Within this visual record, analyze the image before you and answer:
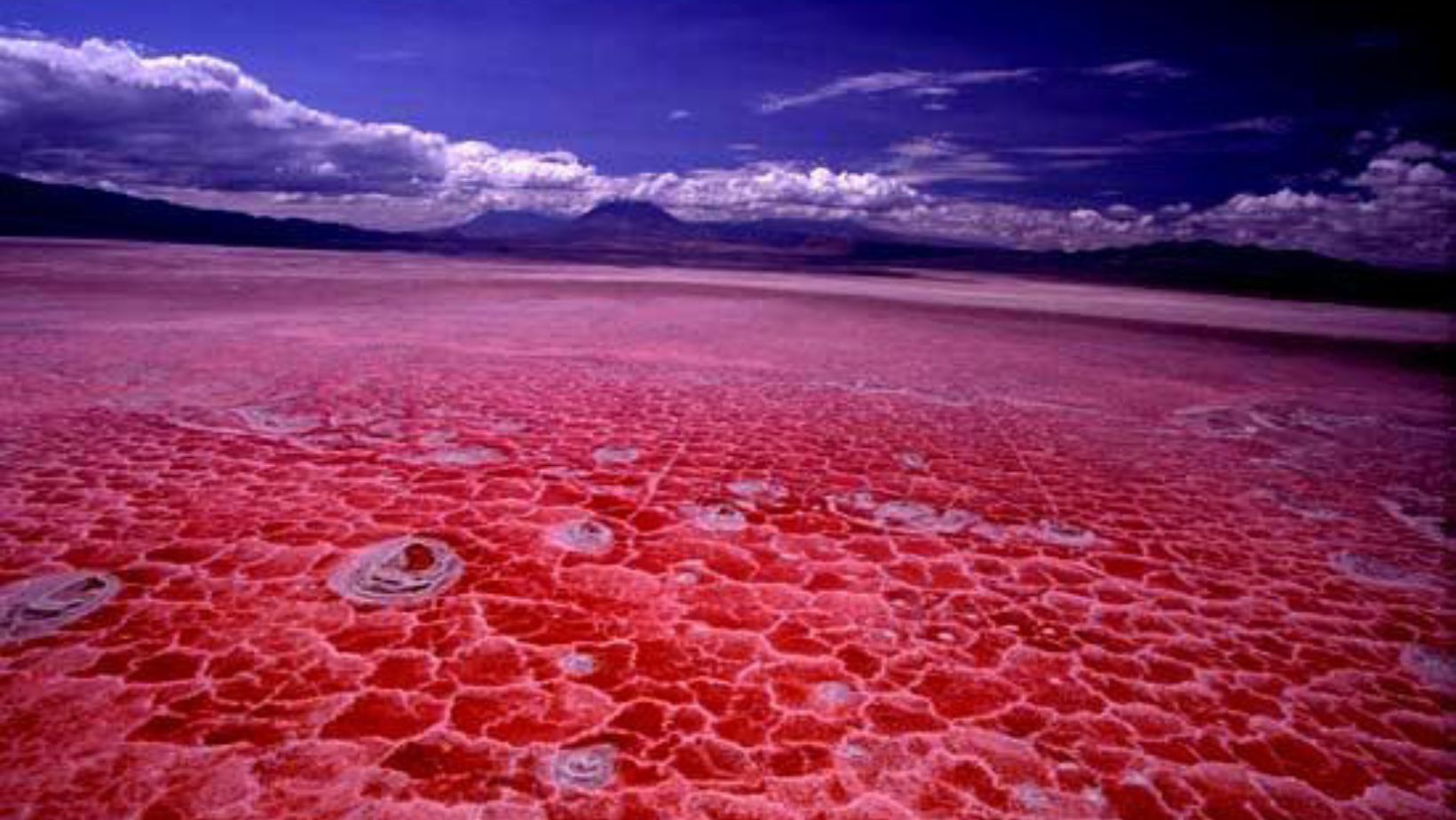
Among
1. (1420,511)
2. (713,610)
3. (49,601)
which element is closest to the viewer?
(49,601)

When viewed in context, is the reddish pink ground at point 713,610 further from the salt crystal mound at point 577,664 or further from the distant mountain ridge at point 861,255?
the distant mountain ridge at point 861,255

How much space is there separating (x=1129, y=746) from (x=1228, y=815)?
38cm

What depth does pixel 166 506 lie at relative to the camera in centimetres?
486

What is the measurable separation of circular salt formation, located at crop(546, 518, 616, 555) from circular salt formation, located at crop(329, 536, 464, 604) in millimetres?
615

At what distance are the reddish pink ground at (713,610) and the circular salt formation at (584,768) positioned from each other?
0.04ft

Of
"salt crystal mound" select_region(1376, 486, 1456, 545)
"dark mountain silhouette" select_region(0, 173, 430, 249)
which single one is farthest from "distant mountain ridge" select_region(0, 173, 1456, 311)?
"salt crystal mound" select_region(1376, 486, 1456, 545)

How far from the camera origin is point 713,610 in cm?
389

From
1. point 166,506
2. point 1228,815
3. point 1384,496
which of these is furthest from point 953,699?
point 1384,496

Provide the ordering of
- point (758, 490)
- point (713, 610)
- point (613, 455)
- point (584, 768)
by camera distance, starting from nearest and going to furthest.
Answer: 1. point (584, 768)
2. point (713, 610)
3. point (758, 490)
4. point (613, 455)

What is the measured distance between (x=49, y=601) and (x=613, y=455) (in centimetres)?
369

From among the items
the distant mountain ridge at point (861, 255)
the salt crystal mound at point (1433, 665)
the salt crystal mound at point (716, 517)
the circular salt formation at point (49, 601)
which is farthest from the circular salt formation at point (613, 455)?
the distant mountain ridge at point (861, 255)

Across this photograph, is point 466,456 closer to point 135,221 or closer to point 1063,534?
point 1063,534

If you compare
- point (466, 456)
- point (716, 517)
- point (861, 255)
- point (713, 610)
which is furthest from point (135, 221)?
point (713, 610)

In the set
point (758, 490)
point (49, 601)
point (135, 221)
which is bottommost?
point (49, 601)
